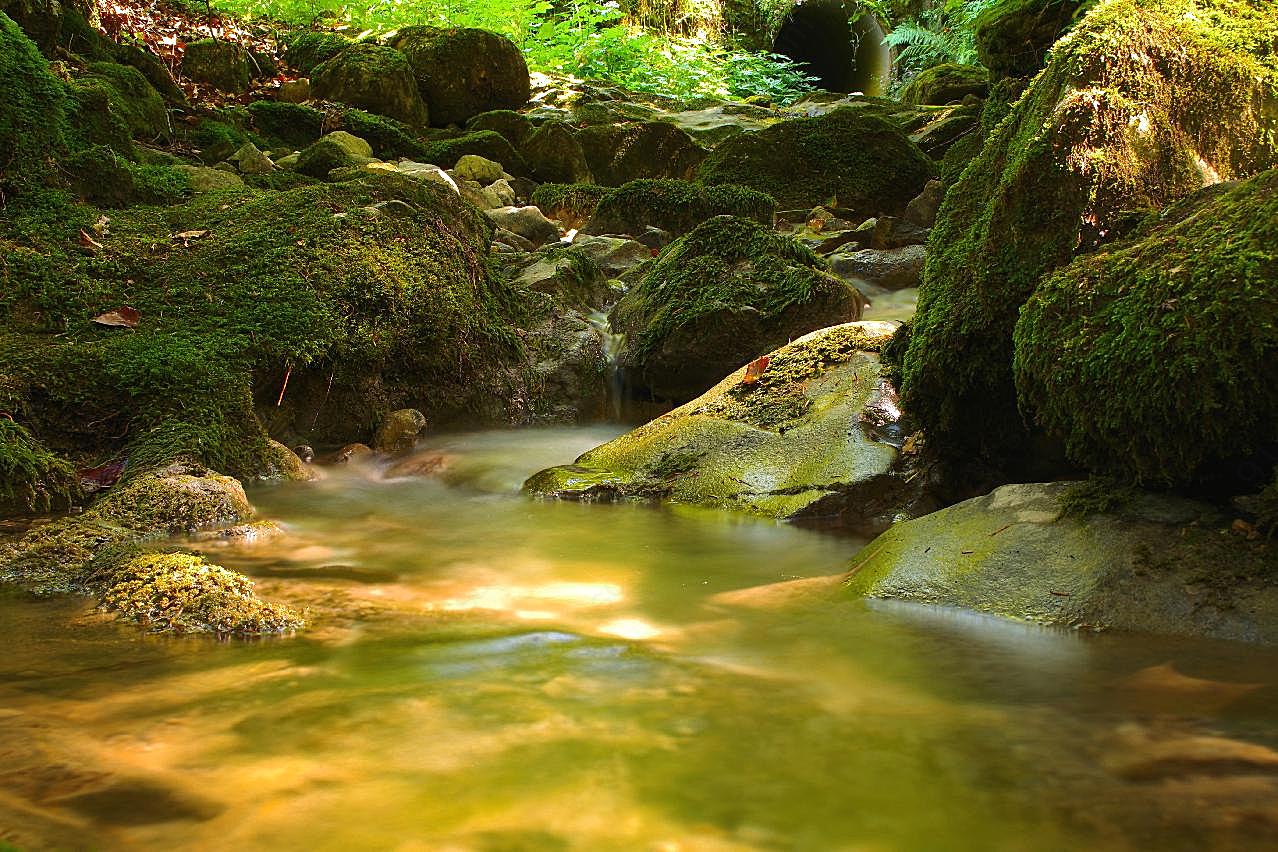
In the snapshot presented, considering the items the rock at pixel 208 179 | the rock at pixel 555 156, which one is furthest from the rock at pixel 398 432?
the rock at pixel 555 156

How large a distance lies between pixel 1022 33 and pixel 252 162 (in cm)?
795

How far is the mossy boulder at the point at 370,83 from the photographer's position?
40.1 feet

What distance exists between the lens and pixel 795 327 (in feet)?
20.5

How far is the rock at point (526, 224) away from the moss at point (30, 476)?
6100mm

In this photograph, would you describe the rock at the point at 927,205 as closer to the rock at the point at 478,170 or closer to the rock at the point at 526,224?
the rock at the point at 526,224

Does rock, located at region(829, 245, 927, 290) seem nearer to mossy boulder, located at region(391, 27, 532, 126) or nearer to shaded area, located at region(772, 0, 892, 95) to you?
mossy boulder, located at region(391, 27, 532, 126)

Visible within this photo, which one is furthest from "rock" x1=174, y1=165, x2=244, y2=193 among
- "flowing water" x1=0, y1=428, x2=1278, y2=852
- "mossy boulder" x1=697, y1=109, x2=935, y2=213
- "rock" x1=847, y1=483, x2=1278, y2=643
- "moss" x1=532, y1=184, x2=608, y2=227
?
"rock" x1=847, y1=483, x2=1278, y2=643

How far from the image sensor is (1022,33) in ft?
30.0

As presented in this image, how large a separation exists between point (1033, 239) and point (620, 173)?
9.65m

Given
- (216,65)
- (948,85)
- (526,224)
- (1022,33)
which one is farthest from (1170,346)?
(948,85)

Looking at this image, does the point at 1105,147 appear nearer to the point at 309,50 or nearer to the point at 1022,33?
the point at 1022,33

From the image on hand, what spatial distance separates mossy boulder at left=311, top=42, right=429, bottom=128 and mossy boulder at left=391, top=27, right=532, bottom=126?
21.2 inches

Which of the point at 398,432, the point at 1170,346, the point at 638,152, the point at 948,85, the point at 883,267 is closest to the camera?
the point at 1170,346

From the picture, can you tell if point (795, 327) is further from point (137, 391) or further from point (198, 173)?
point (198, 173)
